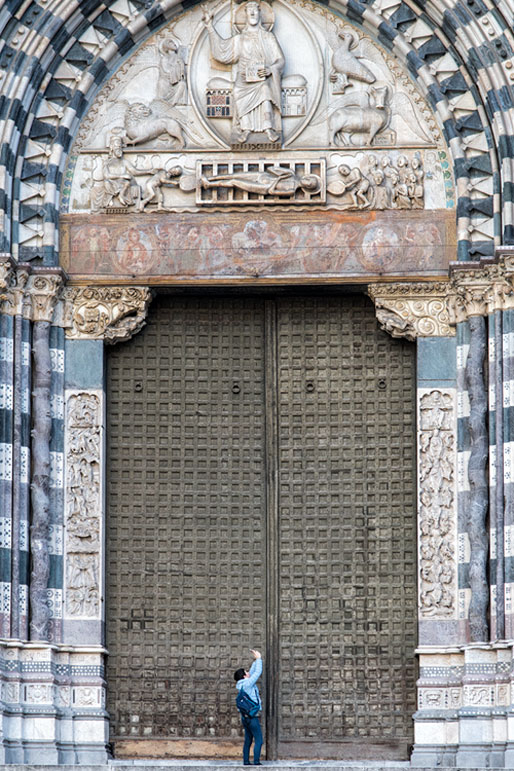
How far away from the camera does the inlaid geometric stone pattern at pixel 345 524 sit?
19.4 m

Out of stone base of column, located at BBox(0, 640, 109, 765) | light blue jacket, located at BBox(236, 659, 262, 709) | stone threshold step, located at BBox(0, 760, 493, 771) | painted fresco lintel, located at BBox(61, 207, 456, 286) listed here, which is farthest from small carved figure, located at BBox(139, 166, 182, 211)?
stone threshold step, located at BBox(0, 760, 493, 771)

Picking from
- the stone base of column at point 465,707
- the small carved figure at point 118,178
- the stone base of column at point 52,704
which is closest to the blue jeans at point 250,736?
the stone base of column at point 52,704

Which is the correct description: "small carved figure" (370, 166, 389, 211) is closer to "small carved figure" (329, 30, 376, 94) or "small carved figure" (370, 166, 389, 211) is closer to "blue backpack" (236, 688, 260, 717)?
"small carved figure" (329, 30, 376, 94)

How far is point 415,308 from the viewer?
774 inches

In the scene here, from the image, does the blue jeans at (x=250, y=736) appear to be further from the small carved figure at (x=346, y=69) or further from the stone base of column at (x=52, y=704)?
the small carved figure at (x=346, y=69)

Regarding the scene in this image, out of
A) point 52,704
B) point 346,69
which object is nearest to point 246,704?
point 52,704

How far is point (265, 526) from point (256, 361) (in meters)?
1.74

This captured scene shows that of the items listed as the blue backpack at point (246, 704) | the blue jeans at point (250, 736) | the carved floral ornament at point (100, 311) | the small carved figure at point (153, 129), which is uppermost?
the small carved figure at point (153, 129)

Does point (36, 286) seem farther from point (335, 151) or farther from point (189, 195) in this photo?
point (335, 151)

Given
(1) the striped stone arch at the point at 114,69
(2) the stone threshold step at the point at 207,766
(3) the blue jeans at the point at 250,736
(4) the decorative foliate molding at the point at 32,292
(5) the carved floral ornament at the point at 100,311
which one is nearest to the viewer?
(2) the stone threshold step at the point at 207,766

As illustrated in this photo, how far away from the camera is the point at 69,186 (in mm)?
19891

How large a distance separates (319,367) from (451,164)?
2.50m

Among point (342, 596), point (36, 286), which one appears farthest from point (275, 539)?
point (36, 286)

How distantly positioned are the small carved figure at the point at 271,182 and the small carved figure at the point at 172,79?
96 cm
